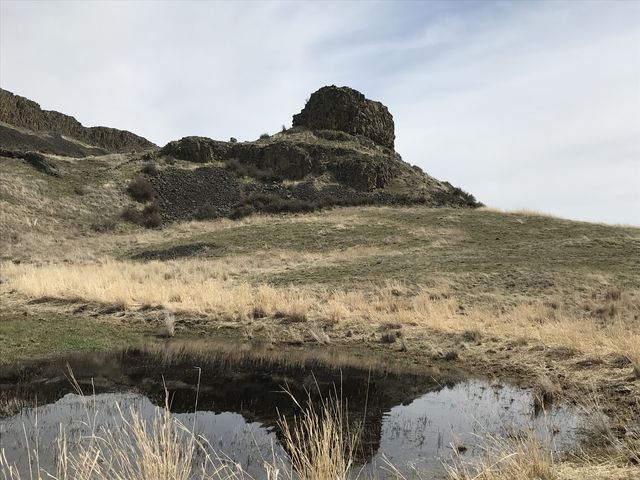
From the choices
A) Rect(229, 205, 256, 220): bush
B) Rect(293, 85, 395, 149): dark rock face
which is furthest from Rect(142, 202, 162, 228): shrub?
Rect(293, 85, 395, 149): dark rock face

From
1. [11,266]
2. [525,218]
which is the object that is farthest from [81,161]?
[525,218]

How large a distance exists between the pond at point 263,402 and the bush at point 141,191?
134 feet

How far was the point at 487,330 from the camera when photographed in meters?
→ 15.3

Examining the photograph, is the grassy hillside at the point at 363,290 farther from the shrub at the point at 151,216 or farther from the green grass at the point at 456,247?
the shrub at the point at 151,216

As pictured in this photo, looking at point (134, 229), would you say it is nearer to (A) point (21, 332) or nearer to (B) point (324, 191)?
(B) point (324, 191)

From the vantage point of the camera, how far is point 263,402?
9.64 metres

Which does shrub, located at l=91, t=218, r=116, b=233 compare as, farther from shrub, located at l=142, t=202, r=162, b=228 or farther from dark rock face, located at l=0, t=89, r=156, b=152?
dark rock face, located at l=0, t=89, r=156, b=152

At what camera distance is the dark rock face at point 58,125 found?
9300 cm

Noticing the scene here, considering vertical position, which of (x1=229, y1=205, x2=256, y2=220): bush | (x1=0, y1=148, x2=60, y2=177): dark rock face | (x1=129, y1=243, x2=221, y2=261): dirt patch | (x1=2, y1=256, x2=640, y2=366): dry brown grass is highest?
(x1=0, y1=148, x2=60, y2=177): dark rock face

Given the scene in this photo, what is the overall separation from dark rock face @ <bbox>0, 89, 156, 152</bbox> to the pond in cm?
9462

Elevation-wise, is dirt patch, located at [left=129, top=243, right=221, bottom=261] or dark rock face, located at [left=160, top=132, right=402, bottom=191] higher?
dark rock face, located at [left=160, top=132, right=402, bottom=191]

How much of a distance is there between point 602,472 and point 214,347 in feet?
36.3

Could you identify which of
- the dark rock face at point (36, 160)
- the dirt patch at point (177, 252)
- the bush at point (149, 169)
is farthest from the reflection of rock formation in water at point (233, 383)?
the bush at point (149, 169)

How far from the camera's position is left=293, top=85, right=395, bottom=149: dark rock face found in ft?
243
